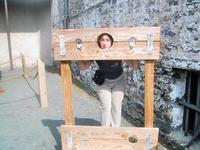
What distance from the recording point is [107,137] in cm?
350

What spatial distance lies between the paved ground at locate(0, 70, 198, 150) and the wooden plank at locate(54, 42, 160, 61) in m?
1.51

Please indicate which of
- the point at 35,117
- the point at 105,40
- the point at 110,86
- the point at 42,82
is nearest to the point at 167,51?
the point at 110,86

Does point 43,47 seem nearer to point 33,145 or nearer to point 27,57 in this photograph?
point 27,57

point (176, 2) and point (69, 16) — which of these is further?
point (69, 16)

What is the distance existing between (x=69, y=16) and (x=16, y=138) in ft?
20.0

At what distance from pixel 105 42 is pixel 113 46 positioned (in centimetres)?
11

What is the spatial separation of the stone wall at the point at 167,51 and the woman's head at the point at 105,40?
94cm

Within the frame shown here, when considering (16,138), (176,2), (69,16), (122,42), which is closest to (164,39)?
(176,2)

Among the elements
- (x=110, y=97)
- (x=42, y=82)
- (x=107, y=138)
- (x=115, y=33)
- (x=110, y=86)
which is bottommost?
(x=107, y=138)

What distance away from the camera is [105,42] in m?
3.26

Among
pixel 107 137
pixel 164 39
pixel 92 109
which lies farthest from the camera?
pixel 92 109

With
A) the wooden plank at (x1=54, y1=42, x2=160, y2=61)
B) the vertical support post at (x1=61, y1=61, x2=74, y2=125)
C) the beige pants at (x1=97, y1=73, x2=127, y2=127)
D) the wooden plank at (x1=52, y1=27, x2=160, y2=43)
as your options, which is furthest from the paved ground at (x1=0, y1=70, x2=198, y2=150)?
the wooden plank at (x1=52, y1=27, x2=160, y2=43)

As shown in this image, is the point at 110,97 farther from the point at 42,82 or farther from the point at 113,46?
the point at 42,82

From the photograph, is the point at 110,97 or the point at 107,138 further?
the point at 110,97
